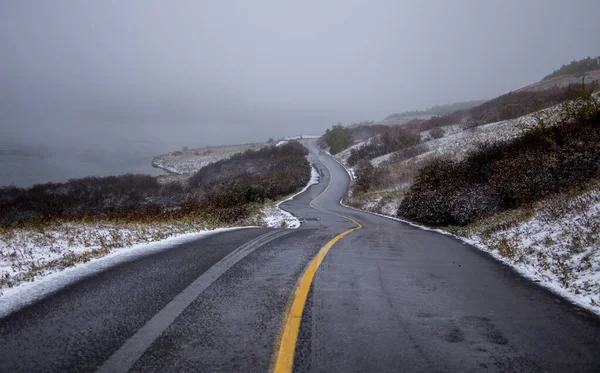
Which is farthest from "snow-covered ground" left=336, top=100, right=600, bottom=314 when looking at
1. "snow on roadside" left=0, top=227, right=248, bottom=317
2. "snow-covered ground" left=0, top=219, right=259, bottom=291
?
"snow-covered ground" left=0, top=219, right=259, bottom=291

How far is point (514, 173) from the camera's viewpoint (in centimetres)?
1332

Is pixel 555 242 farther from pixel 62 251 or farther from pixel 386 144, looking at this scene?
pixel 386 144

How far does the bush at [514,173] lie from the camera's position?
39.3 feet

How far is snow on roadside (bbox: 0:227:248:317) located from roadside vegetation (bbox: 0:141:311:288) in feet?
0.82

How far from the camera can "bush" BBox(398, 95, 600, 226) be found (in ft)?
39.3

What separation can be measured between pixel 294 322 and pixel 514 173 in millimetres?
13222

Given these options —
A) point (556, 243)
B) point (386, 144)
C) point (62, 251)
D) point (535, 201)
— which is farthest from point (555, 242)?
point (386, 144)

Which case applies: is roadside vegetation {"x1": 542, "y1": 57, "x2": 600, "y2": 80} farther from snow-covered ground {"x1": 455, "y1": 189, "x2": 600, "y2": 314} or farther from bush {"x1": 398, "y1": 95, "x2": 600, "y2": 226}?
snow-covered ground {"x1": 455, "y1": 189, "x2": 600, "y2": 314}

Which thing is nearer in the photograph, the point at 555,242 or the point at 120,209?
the point at 555,242

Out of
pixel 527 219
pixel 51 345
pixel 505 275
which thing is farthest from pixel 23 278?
pixel 527 219

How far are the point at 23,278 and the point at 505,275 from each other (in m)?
7.16

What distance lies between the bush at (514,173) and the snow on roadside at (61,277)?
471 inches

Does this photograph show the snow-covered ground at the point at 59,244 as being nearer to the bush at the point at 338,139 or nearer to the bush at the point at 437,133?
the bush at the point at 437,133

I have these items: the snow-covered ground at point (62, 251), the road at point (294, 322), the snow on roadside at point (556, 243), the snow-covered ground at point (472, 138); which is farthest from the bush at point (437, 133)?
the road at point (294, 322)
